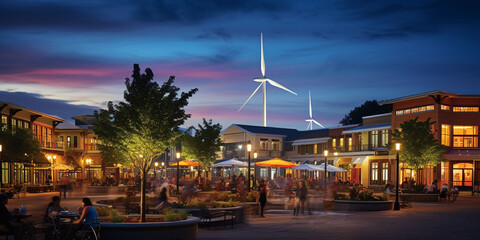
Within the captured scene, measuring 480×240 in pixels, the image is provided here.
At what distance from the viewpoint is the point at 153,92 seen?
15211mm

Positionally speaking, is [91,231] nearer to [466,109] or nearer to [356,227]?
[356,227]

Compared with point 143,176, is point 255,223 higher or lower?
lower

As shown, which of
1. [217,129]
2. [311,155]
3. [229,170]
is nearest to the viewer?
[217,129]

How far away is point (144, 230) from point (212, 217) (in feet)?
16.5

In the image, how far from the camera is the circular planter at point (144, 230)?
13.6m

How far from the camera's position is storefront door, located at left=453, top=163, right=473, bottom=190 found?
2000 inches

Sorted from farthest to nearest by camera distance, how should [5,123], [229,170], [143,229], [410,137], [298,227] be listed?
[229,170] → [5,123] → [410,137] → [298,227] → [143,229]

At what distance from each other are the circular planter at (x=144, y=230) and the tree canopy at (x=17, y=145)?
32.7m

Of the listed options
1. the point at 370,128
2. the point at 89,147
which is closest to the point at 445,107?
the point at 370,128

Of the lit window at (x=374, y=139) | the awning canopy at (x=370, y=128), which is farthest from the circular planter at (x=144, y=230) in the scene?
the lit window at (x=374, y=139)

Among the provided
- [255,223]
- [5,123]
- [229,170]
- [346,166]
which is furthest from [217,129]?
[255,223]

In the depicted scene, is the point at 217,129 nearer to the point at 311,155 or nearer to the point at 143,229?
the point at 311,155

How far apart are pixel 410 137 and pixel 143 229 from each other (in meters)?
35.0

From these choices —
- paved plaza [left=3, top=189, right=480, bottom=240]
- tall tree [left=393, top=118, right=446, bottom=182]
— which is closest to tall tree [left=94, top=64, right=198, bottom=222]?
paved plaza [left=3, top=189, right=480, bottom=240]
